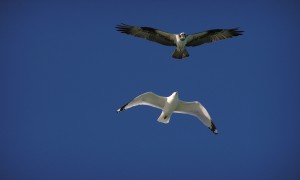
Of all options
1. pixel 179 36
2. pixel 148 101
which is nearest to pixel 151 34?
pixel 179 36

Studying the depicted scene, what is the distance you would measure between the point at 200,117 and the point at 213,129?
0.53 m

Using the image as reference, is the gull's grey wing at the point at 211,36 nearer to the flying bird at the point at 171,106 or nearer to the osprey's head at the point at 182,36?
the osprey's head at the point at 182,36

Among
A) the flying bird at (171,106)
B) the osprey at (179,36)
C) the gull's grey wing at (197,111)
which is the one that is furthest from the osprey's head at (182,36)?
the gull's grey wing at (197,111)

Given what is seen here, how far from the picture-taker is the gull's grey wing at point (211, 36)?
13570 mm

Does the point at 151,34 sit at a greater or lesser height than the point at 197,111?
greater

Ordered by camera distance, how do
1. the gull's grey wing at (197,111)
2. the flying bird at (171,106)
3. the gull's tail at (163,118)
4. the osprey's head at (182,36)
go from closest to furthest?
1. the gull's tail at (163,118)
2. the flying bird at (171,106)
3. the gull's grey wing at (197,111)
4. the osprey's head at (182,36)

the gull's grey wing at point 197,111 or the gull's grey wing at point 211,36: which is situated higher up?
the gull's grey wing at point 211,36

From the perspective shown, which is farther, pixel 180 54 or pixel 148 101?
pixel 180 54

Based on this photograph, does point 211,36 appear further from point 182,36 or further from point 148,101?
point 148,101

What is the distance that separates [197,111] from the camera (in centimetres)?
1312

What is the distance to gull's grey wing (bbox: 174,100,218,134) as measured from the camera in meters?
13.0

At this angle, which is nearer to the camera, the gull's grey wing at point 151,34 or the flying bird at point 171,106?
the flying bird at point 171,106

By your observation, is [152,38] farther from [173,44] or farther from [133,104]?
→ [133,104]

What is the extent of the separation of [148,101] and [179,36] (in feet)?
7.49
